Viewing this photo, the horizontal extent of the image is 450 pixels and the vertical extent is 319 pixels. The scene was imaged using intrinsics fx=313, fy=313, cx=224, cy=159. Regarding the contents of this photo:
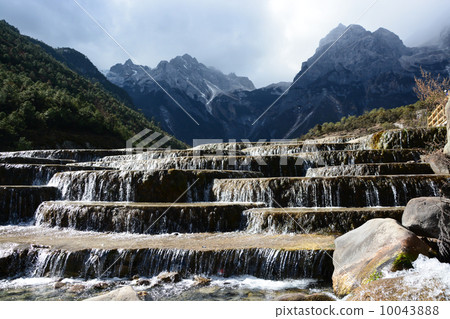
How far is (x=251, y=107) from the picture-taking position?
6801 inches

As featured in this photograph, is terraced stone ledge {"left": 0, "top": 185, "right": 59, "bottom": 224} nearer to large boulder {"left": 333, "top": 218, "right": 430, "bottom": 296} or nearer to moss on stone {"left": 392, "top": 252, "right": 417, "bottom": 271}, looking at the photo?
large boulder {"left": 333, "top": 218, "right": 430, "bottom": 296}

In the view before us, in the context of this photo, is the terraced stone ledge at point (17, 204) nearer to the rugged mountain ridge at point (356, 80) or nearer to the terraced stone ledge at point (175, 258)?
the terraced stone ledge at point (175, 258)

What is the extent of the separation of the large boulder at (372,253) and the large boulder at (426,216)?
0.85 meters

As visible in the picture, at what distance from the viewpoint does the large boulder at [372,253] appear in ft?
16.5

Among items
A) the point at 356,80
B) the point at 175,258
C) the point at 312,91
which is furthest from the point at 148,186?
the point at 312,91

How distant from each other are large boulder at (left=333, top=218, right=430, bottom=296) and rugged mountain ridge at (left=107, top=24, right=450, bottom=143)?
8657cm

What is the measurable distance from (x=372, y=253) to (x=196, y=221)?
5.09 m

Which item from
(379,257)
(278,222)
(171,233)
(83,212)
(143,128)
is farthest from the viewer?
(143,128)

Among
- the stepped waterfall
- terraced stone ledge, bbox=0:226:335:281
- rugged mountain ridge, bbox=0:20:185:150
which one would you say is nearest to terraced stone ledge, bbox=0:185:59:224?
the stepped waterfall

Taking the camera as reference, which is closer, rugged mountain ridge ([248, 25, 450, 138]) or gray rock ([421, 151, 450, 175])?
gray rock ([421, 151, 450, 175])

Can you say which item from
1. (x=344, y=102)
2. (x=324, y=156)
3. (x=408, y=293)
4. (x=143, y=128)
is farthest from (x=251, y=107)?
(x=408, y=293)

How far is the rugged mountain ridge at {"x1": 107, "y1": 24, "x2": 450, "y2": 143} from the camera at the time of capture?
369 feet

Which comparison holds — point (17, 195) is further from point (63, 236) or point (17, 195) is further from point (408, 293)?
point (408, 293)

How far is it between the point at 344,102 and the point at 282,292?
124730 millimetres
